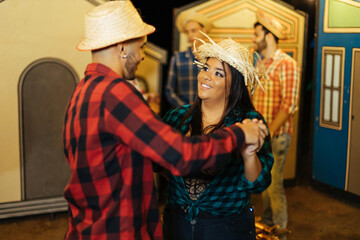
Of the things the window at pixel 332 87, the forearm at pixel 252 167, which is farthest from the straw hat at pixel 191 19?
the forearm at pixel 252 167

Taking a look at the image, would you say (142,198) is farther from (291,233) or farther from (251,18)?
(251,18)

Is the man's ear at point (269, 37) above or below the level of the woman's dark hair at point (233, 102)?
above

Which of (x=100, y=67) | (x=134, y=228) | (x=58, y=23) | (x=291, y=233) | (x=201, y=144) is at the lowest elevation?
(x=291, y=233)

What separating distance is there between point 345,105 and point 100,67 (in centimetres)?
370

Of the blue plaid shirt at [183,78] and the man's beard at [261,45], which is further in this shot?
the blue plaid shirt at [183,78]

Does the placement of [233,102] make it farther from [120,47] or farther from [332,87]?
[332,87]

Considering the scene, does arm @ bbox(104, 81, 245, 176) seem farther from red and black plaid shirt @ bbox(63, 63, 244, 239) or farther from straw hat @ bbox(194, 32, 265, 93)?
straw hat @ bbox(194, 32, 265, 93)

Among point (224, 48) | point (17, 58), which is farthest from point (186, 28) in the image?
point (224, 48)

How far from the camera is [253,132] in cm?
203

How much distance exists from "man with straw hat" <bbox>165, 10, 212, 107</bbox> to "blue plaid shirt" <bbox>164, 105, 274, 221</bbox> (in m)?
2.74

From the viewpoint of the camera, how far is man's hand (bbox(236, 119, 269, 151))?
2004 mm

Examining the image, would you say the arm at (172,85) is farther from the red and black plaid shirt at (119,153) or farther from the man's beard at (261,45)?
the red and black plaid shirt at (119,153)

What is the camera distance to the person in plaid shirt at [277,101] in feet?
14.0

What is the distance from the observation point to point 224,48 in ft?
8.17
